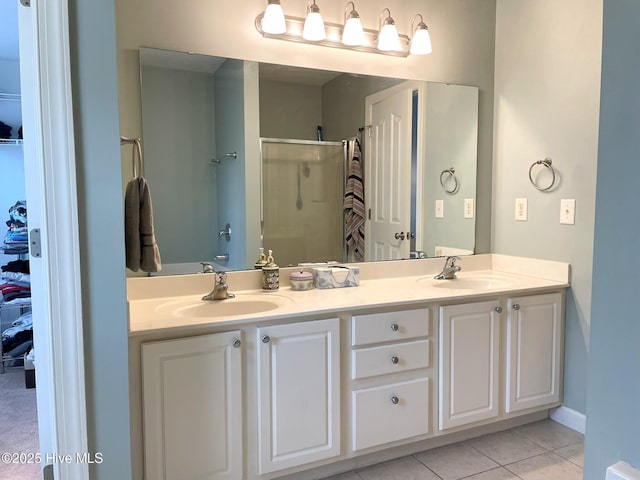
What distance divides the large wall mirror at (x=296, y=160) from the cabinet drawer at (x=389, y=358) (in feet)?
2.06

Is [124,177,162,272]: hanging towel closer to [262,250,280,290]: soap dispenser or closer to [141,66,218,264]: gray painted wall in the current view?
[141,66,218,264]: gray painted wall

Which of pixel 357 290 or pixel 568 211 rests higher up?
pixel 568 211

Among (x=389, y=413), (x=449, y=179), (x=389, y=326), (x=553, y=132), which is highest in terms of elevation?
(x=553, y=132)

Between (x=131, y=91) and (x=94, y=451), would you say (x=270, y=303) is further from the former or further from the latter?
(x=131, y=91)

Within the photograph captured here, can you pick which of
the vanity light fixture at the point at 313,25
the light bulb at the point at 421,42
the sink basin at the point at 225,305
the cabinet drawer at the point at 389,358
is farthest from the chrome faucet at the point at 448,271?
the vanity light fixture at the point at 313,25

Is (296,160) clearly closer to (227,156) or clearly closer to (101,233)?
(227,156)

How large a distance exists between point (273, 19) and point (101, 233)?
1334 mm

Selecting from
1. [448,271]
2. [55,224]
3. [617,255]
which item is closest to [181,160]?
[55,224]

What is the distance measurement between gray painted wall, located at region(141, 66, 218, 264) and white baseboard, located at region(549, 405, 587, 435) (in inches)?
80.1

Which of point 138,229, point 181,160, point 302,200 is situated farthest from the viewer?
point 302,200

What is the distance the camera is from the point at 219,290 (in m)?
1.95

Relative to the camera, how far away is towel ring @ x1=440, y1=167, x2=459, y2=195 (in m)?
2.65

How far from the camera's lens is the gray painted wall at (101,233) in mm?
1209

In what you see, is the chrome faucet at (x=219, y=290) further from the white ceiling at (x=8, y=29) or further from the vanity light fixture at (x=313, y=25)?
the white ceiling at (x=8, y=29)
